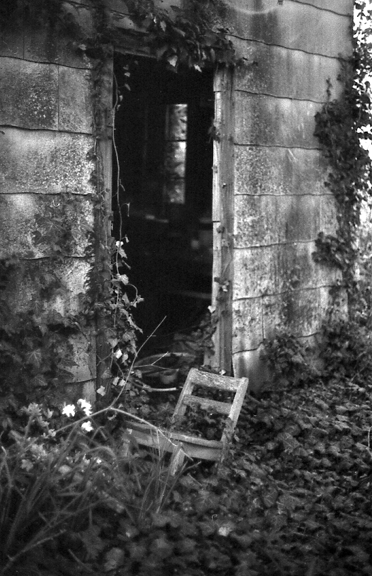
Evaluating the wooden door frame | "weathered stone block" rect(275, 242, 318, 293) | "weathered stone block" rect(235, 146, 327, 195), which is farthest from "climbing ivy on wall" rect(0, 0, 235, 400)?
"weathered stone block" rect(275, 242, 318, 293)

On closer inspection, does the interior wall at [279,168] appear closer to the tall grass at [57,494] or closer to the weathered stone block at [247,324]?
the weathered stone block at [247,324]

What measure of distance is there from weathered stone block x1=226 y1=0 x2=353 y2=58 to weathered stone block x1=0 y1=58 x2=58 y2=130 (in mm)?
1862

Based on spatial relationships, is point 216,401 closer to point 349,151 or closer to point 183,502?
point 183,502

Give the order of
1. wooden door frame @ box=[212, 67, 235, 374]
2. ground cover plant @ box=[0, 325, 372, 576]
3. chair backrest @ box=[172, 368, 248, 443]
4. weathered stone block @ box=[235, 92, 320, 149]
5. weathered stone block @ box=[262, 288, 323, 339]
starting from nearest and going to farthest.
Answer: ground cover plant @ box=[0, 325, 372, 576]
chair backrest @ box=[172, 368, 248, 443]
wooden door frame @ box=[212, 67, 235, 374]
weathered stone block @ box=[235, 92, 320, 149]
weathered stone block @ box=[262, 288, 323, 339]

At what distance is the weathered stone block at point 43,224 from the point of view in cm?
502

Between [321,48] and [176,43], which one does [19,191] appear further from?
[321,48]

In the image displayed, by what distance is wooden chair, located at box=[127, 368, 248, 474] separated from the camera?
5.14m

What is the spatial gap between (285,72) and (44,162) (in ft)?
8.92

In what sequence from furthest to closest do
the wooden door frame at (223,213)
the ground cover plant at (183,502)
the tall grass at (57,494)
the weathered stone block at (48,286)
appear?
the wooden door frame at (223,213) < the weathered stone block at (48,286) < the ground cover plant at (183,502) < the tall grass at (57,494)

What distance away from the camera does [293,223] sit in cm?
731

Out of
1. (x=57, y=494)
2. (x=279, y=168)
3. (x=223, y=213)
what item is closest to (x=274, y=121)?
(x=279, y=168)

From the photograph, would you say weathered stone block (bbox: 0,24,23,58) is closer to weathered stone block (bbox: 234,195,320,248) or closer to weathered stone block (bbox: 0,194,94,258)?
weathered stone block (bbox: 0,194,94,258)

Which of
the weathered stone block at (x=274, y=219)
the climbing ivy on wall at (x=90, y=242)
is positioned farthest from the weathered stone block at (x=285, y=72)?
the weathered stone block at (x=274, y=219)

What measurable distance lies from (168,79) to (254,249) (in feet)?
8.79
